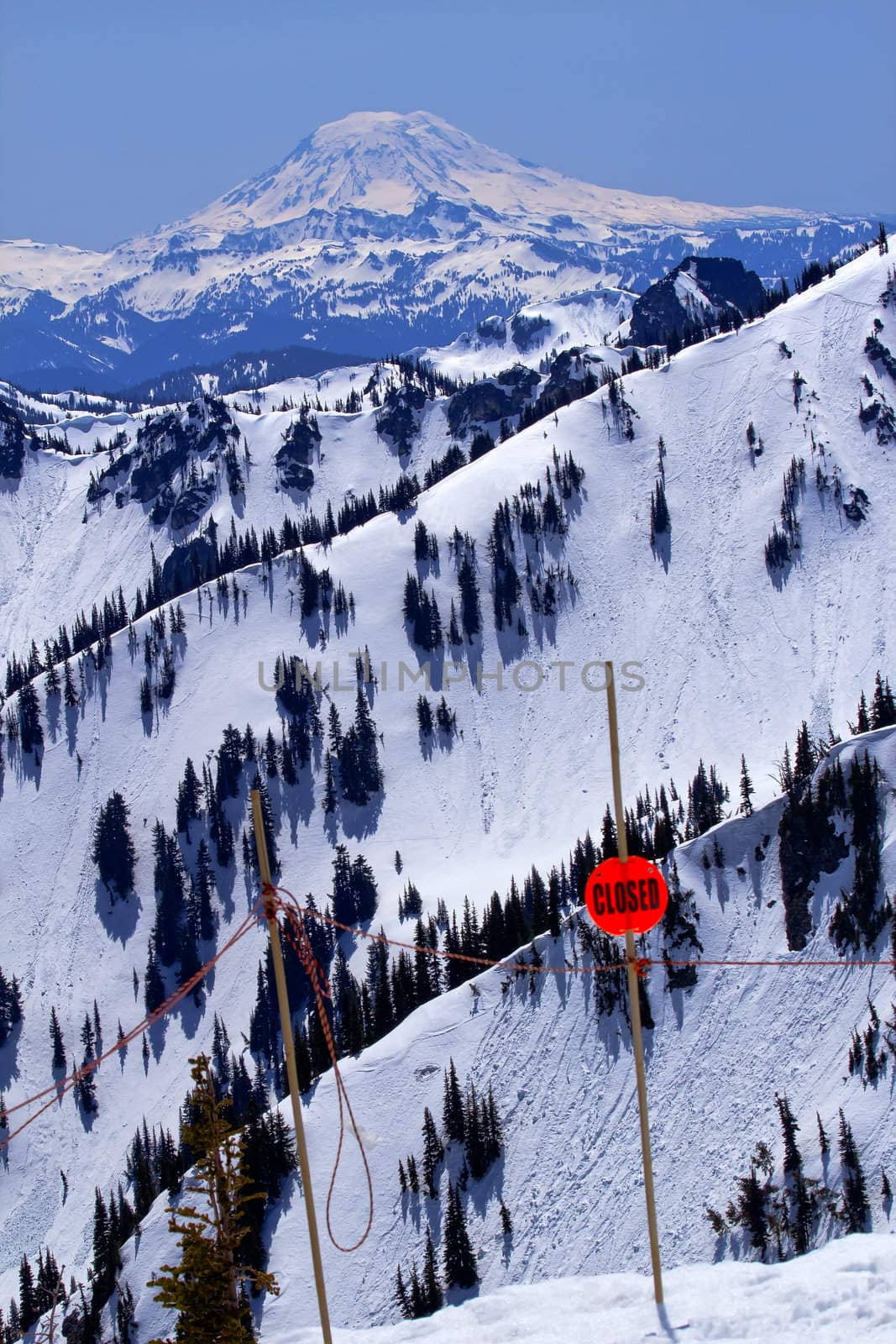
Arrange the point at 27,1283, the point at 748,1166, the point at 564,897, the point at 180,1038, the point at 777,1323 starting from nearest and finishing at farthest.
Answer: the point at 777,1323 < the point at 748,1166 < the point at 27,1283 < the point at 564,897 < the point at 180,1038

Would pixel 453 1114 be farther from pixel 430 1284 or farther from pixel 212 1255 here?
pixel 212 1255

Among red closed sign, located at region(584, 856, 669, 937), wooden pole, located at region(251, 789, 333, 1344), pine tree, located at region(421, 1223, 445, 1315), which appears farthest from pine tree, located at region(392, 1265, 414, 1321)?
red closed sign, located at region(584, 856, 669, 937)

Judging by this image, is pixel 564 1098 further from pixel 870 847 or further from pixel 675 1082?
pixel 870 847

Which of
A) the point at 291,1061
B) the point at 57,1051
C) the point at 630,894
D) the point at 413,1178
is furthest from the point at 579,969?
the point at 57,1051

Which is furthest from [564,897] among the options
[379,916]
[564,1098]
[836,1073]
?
[836,1073]

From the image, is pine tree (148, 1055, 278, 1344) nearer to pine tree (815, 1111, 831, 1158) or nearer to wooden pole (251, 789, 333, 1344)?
wooden pole (251, 789, 333, 1344)

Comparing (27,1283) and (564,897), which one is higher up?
(564,897)

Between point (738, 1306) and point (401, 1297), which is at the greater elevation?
point (738, 1306)
